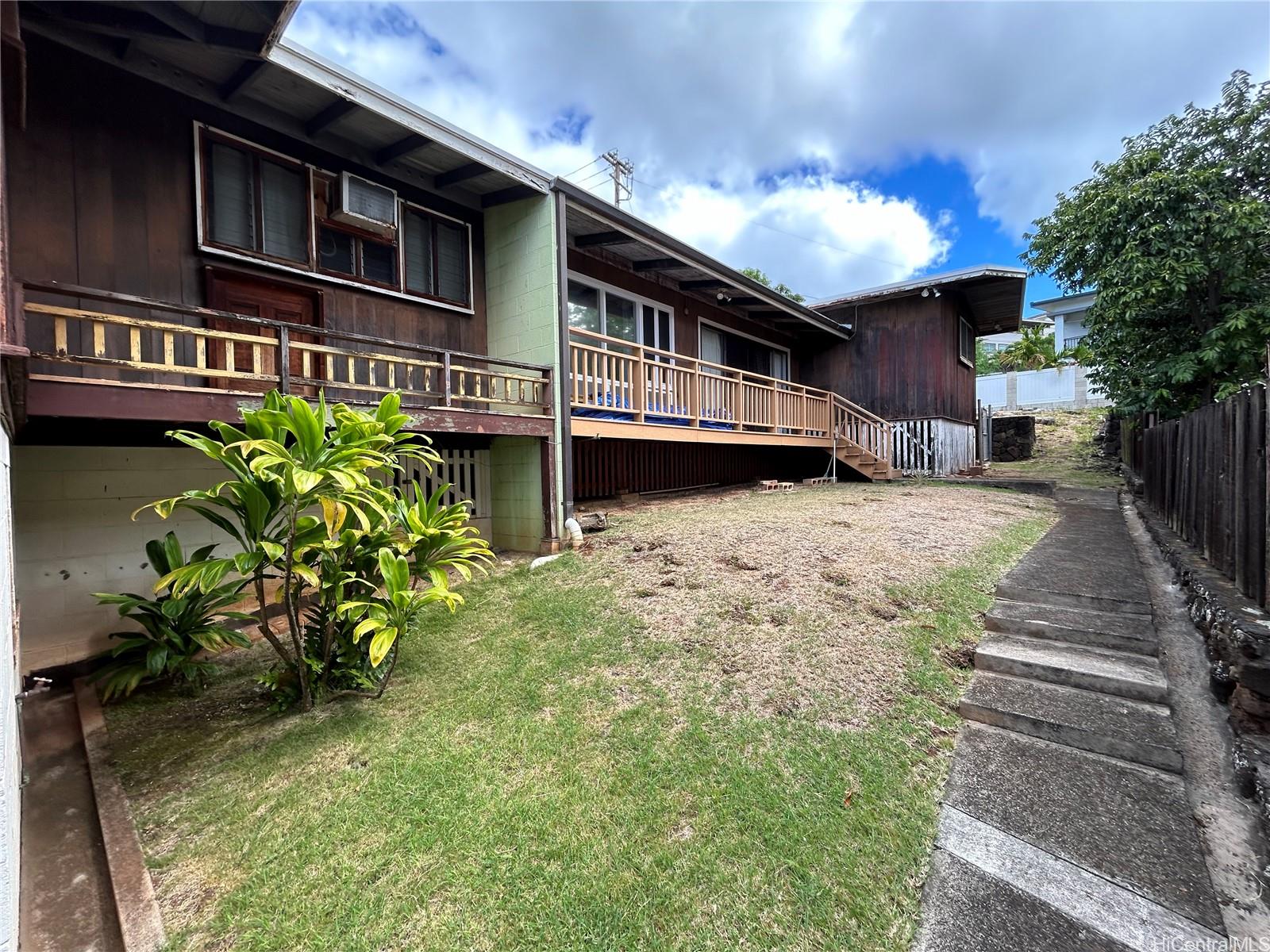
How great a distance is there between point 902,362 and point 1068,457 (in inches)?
229

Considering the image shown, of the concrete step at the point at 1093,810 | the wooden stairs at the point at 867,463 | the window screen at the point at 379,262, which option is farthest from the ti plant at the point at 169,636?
the wooden stairs at the point at 867,463

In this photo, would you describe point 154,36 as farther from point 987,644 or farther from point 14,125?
point 987,644

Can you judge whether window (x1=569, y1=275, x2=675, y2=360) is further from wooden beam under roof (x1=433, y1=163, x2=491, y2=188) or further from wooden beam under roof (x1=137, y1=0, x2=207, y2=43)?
wooden beam under roof (x1=137, y1=0, x2=207, y2=43)

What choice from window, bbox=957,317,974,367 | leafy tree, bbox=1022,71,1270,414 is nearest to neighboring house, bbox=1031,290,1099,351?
window, bbox=957,317,974,367

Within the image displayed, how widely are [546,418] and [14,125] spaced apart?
16.0ft

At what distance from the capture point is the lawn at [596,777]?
6.90ft

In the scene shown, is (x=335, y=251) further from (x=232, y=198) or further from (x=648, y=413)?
(x=648, y=413)

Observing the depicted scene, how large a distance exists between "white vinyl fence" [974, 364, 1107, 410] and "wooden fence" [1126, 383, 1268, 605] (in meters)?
16.5

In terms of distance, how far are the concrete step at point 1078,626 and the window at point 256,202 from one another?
7376 mm

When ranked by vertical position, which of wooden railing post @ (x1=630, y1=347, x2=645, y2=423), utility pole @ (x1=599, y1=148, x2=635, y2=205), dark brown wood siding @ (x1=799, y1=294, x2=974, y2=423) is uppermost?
utility pole @ (x1=599, y1=148, x2=635, y2=205)

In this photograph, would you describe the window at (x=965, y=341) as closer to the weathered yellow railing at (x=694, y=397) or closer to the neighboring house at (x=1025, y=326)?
the neighboring house at (x=1025, y=326)

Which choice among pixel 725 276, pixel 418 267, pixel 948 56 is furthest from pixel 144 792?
pixel 948 56

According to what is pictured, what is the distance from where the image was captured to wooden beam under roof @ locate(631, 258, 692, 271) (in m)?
9.72

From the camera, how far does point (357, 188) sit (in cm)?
621
